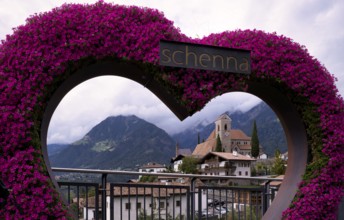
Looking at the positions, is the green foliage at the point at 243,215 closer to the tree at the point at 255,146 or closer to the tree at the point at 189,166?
the tree at the point at 189,166

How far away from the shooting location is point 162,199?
5.61 m

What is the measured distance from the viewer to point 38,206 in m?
4.06

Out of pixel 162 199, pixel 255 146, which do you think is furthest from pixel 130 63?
→ pixel 255 146

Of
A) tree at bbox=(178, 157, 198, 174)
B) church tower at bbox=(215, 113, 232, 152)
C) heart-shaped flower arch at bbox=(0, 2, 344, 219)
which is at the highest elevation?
church tower at bbox=(215, 113, 232, 152)

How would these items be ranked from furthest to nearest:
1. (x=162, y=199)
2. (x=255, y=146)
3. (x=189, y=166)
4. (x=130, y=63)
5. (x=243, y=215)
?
(x=255, y=146)
(x=189, y=166)
(x=243, y=215)
(x=162, y=199)
(x=130, y=63)

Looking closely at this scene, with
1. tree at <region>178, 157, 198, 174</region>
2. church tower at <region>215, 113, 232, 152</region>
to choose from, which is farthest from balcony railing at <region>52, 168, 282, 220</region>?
church tower at <region>215, 113, 232, 152</region>

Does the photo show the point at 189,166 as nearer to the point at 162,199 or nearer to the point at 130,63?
the point at 162,199

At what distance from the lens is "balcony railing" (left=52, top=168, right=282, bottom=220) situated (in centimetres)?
498

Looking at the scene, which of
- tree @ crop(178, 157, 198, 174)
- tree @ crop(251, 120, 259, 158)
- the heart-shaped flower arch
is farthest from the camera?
tree @ crop(251, 120, 259, 158)

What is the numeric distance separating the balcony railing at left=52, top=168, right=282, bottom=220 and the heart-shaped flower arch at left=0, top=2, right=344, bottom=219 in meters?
0.68

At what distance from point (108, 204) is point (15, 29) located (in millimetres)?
2185

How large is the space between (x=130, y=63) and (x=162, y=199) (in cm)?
188

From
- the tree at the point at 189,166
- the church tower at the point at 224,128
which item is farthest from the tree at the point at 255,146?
the tree at the point at 189,166

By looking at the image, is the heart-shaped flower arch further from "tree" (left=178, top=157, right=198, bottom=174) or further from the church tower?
the church tower
